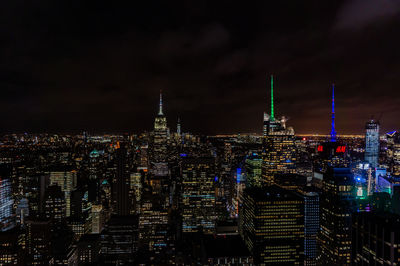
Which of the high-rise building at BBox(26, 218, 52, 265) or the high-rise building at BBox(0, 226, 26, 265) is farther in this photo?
the high-rise building at BBox(26, 218, 52, 265)

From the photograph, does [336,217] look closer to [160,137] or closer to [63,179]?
[63,179]

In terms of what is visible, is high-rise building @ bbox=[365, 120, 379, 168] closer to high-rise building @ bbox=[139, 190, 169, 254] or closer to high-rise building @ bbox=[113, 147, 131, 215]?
high-rise building @ bbox=[139, 190, 169, 254]

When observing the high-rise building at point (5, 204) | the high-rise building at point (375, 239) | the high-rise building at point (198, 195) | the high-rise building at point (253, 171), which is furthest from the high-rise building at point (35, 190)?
the high-rise building at point (375, 239)

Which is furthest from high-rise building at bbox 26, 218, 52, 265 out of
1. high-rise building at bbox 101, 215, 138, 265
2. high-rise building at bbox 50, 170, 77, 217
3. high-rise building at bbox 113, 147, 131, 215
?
high-rise building at bbox 50, 170, 77, 217

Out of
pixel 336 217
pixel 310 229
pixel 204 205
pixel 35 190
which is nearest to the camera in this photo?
pixel 336 217

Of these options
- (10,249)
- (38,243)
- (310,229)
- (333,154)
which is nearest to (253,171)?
(333,154)

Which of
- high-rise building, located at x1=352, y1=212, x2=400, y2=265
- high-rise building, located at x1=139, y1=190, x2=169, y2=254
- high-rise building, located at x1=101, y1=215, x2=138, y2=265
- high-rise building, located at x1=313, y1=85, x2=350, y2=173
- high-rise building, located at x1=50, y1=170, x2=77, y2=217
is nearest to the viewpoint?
high-rise building, located at x1=352, y1=212, x2=400, y2=265

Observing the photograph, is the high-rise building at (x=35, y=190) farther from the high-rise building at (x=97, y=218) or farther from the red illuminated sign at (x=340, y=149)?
the red illuminated sign at (x=340, y=149)
